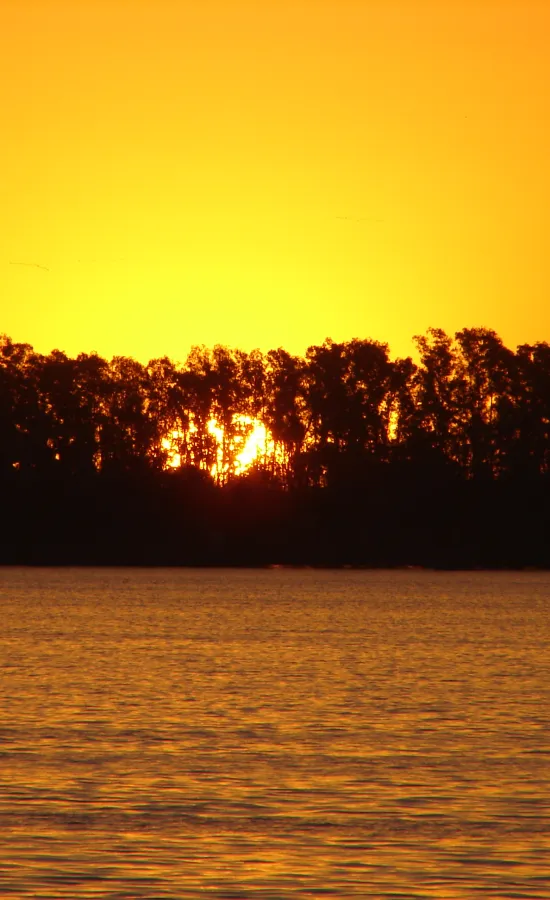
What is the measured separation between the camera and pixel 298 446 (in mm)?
187625

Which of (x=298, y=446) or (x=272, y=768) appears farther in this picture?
(x=298, y=446)

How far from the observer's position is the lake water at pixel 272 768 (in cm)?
2119

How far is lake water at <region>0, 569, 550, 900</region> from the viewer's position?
2119cm

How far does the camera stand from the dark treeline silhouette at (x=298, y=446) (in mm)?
178500

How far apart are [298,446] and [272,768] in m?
158

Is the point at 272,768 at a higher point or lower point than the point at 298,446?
lower

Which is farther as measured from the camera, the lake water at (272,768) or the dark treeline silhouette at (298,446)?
the dark treeline silhouette at (298,446)

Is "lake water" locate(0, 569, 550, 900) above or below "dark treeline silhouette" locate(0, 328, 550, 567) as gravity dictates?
below

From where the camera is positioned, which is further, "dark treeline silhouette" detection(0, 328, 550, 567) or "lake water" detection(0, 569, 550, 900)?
"dark treeline silhouette" detection(0, 328, 550, 567)

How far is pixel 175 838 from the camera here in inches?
923

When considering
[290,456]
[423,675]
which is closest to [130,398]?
[290,456]

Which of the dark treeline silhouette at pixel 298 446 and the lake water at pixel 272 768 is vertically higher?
the dark treeline silhouette at pixel 298 446

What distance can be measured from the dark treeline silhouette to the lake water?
10918cm

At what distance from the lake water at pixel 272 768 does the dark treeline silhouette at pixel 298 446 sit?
109 m
